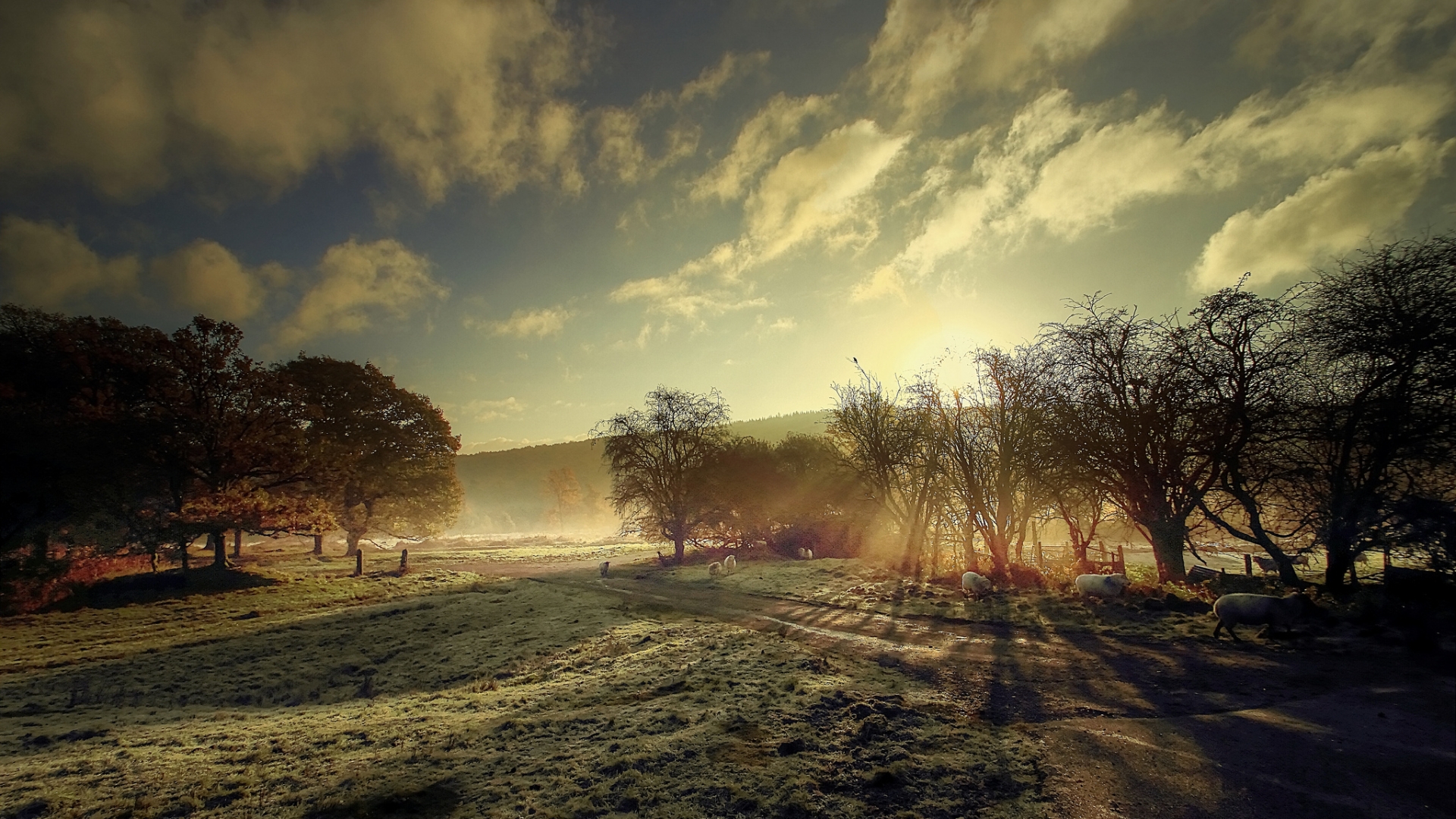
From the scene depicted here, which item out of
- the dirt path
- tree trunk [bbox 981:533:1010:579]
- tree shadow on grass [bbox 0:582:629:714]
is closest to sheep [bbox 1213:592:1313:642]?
the dirt path

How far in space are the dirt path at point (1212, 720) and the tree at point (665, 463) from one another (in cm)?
2821

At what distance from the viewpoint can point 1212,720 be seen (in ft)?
26.1

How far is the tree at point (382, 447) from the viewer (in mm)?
40500

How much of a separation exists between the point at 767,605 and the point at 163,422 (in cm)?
2869

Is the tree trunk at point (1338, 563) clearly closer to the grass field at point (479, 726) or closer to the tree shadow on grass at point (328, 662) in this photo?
the grass field at point (479, 726)

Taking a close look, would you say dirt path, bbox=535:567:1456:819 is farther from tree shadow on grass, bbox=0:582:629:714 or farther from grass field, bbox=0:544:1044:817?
tree shadow on grass, bbox=0:582:629:714

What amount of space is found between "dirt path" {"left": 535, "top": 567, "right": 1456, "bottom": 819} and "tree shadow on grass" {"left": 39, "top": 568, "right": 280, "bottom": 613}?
29.5m

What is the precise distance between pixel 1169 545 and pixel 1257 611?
8.11 meters

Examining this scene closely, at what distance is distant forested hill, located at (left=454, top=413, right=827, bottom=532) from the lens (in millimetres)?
118000

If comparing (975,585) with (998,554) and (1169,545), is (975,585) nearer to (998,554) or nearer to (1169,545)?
(998,554)

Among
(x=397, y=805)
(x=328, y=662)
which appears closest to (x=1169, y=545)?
(x=397, y=805)

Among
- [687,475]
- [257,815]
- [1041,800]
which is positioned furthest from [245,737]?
[687,475]

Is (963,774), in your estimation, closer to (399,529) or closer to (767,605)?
(767,605)

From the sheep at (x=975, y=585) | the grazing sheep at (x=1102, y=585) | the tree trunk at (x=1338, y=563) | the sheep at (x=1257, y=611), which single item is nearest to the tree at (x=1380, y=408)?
the tree trunk at (x=1338, y=563)
